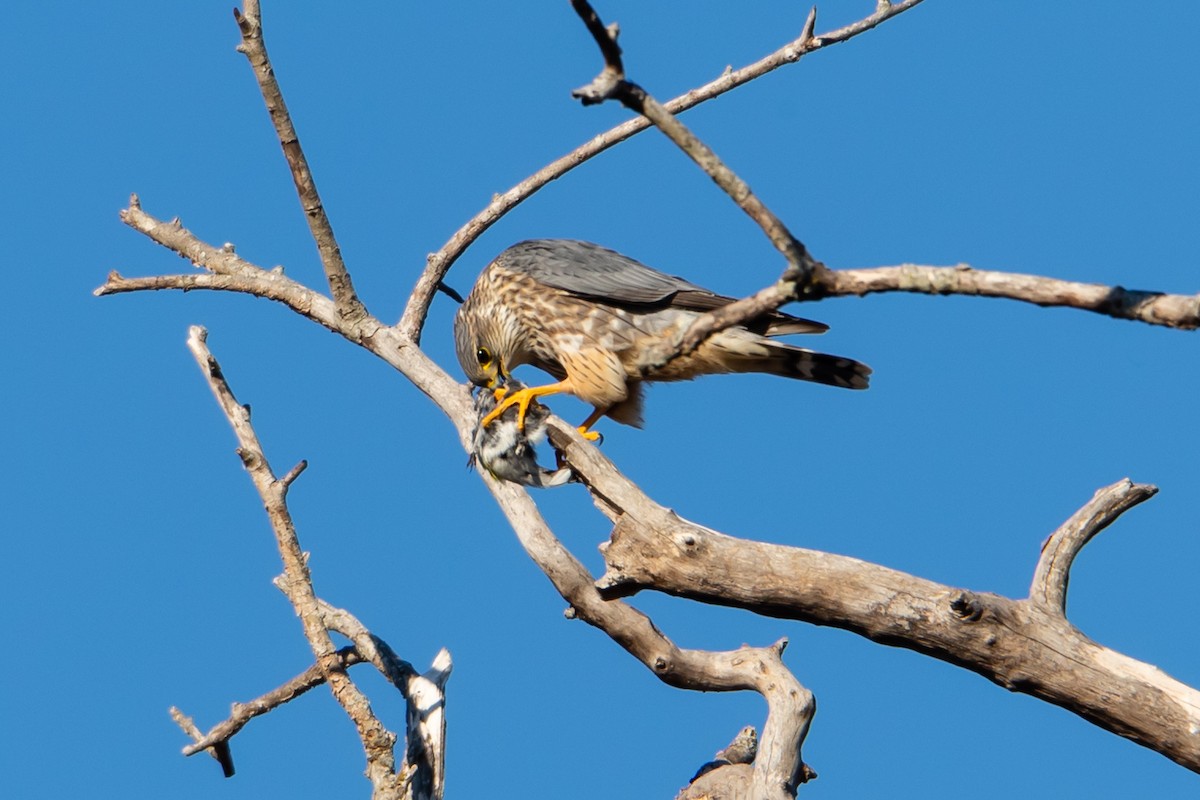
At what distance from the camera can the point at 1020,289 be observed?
101 inches

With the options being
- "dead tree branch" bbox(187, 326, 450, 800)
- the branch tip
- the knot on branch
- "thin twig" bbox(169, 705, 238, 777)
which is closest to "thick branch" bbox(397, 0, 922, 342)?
the branch tip

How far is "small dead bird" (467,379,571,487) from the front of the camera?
4.11m

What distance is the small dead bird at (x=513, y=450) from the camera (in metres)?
4.11

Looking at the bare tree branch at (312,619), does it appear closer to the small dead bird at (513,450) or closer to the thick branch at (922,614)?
A: the small dead bird at (513,450)

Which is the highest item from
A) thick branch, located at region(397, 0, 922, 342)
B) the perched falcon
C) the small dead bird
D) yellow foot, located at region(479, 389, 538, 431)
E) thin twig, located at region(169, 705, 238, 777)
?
thick branch, located at region(397, 0, 922, 342)

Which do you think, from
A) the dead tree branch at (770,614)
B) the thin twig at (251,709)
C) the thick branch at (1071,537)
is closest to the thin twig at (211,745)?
the thin twig at (251,709)

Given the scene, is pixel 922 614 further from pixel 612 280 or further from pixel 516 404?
pixel 612 280

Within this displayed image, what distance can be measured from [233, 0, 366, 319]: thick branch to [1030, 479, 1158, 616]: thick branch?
2.57 meters

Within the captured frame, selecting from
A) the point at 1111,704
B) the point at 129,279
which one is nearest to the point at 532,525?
the point at 1111,704

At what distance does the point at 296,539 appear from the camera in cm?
397

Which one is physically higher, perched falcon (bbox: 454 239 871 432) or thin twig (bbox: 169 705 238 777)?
perched falcon (bbox: 454 239 871 432)

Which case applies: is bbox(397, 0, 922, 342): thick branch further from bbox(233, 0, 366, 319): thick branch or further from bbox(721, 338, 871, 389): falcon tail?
bbox(721, 338, 871, 389): falcon tail

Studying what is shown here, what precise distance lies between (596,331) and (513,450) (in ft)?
2.68

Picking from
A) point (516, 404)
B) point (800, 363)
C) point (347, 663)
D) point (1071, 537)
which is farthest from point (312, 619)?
point (1071, 537)
